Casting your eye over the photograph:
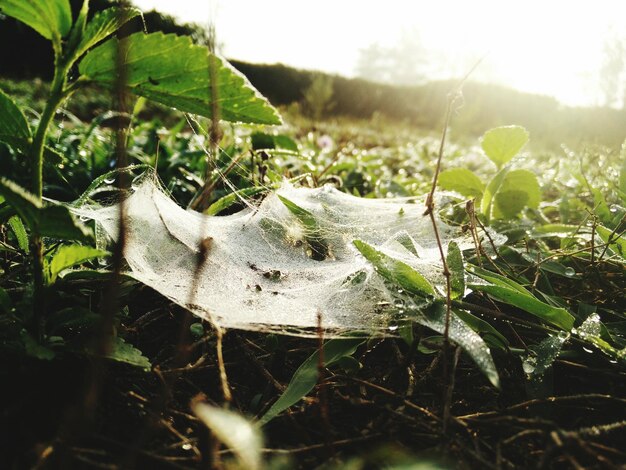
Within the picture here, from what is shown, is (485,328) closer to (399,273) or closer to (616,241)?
(399,273)

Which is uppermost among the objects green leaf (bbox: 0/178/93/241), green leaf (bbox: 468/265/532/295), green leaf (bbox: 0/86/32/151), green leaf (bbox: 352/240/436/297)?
green leaf (bbox: 0/86/32/151)

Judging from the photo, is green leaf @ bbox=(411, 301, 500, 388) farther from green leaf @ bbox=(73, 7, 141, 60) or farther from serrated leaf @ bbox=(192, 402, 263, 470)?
green leaf @ bbox=(73, 7, 141, 60)

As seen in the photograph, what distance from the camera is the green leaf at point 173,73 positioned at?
2.62 feet

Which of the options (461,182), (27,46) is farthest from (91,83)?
(27,46)

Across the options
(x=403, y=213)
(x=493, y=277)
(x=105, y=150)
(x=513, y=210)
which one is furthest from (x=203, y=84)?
(x=105, y=150)

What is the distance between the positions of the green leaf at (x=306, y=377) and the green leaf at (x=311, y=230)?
49cm

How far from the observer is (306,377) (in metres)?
0.97

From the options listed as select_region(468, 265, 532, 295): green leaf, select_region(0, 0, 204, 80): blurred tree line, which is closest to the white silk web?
select_region(468, 265, 532, 295): green leaf

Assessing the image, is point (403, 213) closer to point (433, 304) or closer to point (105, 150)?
point (433, 304)

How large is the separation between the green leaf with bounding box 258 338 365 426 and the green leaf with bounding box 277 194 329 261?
0.49 m

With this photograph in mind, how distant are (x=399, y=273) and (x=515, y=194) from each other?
0.95m

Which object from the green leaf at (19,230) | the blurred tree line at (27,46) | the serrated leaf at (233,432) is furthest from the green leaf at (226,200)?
the blurred tree line at (27,46)

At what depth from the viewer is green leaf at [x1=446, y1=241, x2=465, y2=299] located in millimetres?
1088

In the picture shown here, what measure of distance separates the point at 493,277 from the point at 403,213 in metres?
0.52
